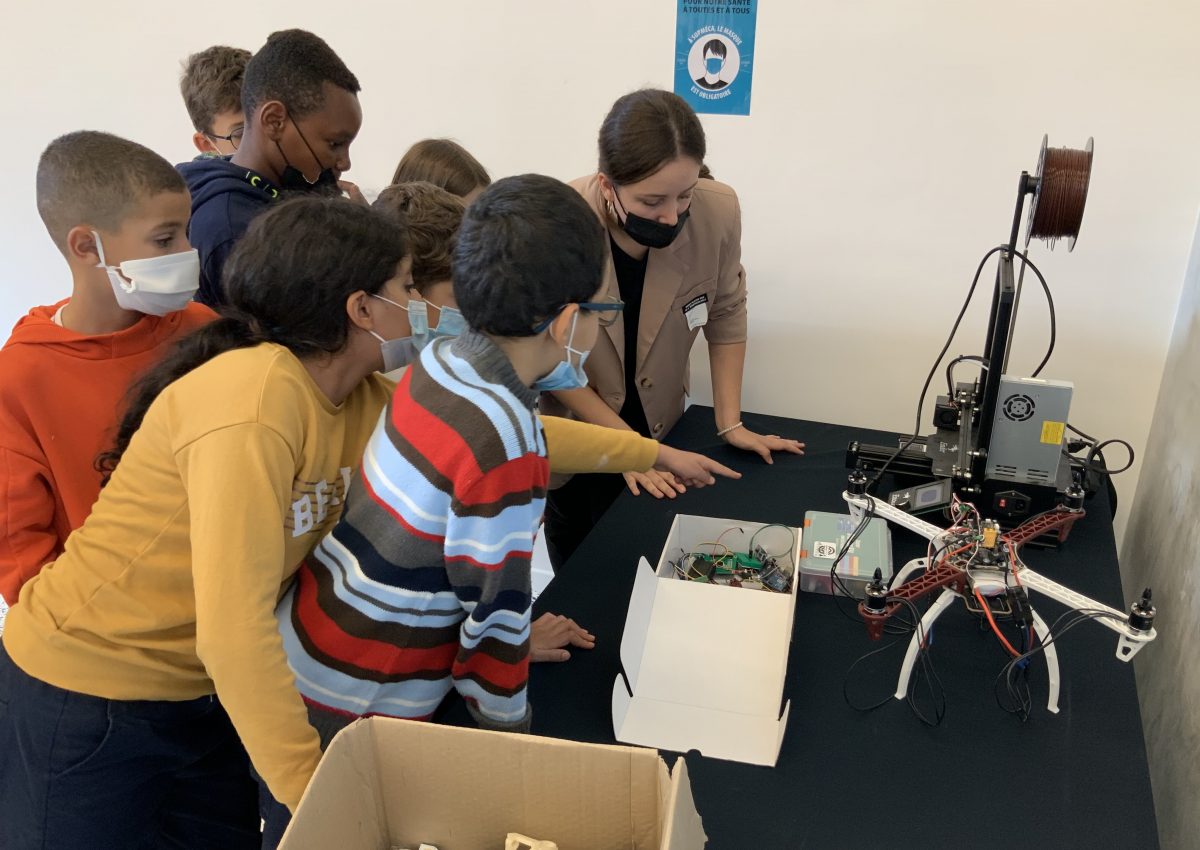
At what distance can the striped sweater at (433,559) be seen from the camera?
1000 millimetres

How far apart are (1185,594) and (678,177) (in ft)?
4.03

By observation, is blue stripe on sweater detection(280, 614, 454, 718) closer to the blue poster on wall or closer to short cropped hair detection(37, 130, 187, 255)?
short cropped hair detection(37, 130, 187, 255)

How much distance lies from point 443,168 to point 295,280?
2.92 feet

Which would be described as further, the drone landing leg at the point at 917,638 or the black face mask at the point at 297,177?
the black face mask at the point at 297,177

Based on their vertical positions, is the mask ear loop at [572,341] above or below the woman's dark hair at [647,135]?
below

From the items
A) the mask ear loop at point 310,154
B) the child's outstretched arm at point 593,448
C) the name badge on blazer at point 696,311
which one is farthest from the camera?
the name badge on blazer at point 696,311

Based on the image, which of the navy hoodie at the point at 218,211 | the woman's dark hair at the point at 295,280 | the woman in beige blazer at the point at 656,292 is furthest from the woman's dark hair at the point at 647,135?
the navy hoodie at the point at 218,211

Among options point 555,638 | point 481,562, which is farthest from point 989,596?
point 481,562

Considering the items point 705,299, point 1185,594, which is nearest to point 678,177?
point 705,299

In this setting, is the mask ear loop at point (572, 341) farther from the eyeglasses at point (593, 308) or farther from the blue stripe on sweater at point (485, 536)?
the blue stripe on sweater at point (485, 536)

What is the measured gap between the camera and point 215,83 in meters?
2.05

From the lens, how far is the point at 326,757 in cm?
83

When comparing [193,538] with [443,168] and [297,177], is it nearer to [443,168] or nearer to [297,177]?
[297,177]

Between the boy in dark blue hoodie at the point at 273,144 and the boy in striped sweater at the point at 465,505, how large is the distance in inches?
29.1
